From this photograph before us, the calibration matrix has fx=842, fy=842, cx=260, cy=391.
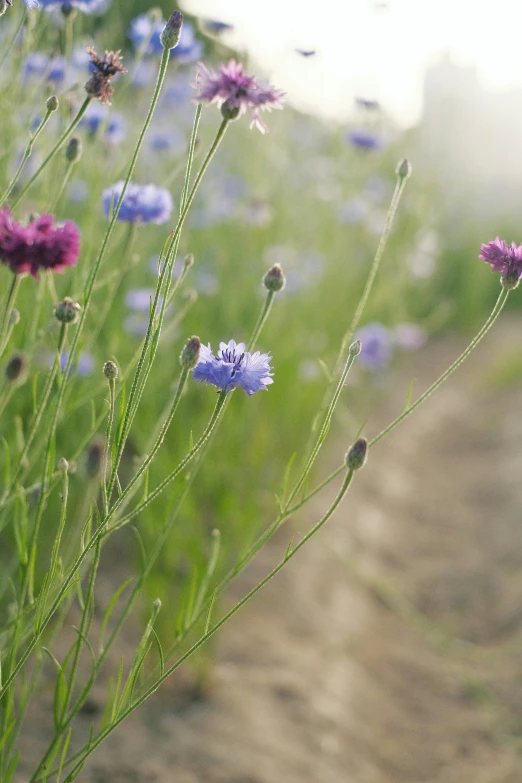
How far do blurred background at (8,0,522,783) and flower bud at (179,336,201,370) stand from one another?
0.85 ft

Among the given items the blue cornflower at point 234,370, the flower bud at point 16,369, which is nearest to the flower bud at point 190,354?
the blue cornflower at point 234,370

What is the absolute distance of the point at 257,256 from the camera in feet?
10.1

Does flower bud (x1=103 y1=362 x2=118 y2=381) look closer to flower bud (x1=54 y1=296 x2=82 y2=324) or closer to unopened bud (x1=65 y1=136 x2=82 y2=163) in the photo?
flower bud (x1=54 y1=296 x2=82 y2=324)

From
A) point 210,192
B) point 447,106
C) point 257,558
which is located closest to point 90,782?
point 257,558

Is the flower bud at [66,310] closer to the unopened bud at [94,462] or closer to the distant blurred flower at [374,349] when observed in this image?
the unopened bud at [94,462]

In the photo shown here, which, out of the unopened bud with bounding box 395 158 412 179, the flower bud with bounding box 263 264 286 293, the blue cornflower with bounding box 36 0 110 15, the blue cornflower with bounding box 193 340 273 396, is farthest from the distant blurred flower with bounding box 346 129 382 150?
the blue cornflower with bounding box 193 340 273 396

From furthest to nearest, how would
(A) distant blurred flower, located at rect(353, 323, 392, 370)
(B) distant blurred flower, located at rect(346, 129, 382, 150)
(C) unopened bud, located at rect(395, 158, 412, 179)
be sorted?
(A) distant blurred flower, located at rect(353, 323, 392, 370) → (B) distant blurred flower, located at rect(346, 129, 382, 150) → (C) unopened bud, located at rect(395, 158, 412, 179)

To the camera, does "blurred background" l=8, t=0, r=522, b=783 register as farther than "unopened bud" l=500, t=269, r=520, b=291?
Yes

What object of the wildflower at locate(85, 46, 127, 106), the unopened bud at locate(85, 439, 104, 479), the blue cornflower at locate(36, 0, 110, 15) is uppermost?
the blue cornflower at locate(36, 0, 110, 15)

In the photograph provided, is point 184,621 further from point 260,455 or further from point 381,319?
point 381,319

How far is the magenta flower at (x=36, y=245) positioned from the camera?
801 mm

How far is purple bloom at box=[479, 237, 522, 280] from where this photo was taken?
89cm

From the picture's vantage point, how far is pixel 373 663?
2.11 m

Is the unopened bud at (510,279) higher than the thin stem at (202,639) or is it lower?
higher
